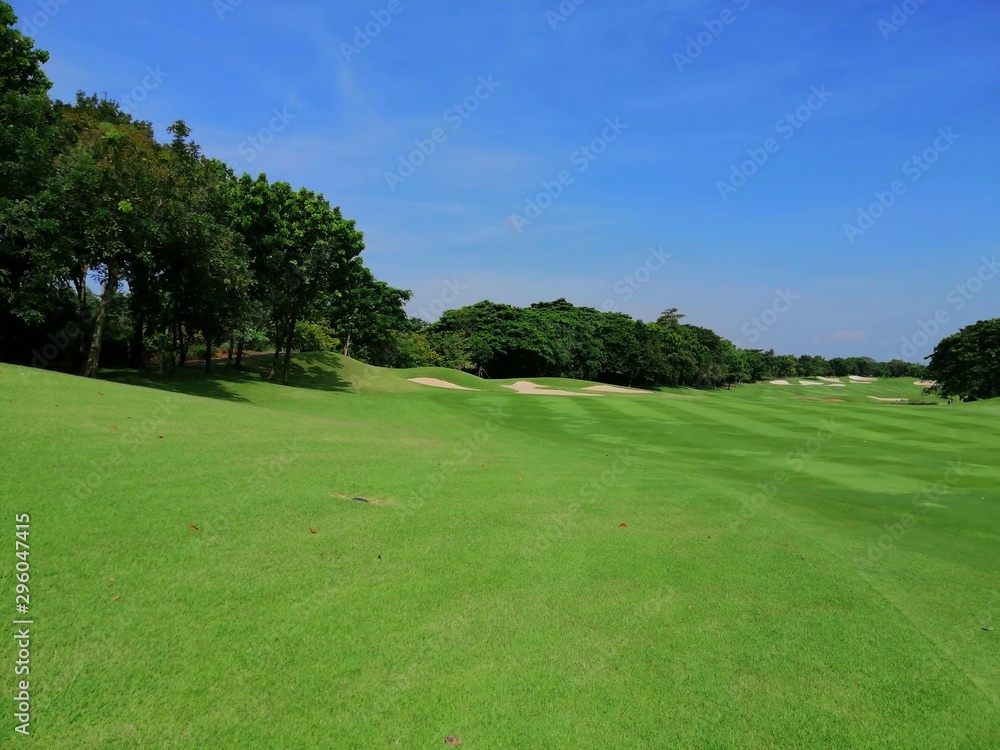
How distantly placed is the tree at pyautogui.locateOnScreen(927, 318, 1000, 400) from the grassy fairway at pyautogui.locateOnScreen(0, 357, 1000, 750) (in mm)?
67984

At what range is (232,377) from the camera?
29781 millimetres

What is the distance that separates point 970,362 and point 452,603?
81735 millimetres

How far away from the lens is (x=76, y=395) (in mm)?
12047

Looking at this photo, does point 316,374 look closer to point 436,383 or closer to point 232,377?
point 232,377

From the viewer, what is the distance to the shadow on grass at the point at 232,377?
918 inches

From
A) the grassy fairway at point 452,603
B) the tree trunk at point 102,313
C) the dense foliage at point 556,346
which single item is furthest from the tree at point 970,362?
the tree trunk at point 102,313

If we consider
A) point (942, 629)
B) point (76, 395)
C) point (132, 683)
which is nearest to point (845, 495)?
point (942, 629)

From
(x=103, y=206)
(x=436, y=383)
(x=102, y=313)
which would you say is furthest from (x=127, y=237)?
(x=436, y=383)

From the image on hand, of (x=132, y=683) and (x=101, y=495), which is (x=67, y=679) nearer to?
(x=132, y=683)

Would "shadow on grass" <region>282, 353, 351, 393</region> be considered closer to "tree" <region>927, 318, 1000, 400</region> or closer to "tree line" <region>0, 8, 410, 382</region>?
"tree line" <region>0, 8, 410, 382</region>

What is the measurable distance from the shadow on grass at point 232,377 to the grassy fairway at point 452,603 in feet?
41.7

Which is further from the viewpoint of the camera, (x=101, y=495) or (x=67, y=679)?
(x=101, y=495)

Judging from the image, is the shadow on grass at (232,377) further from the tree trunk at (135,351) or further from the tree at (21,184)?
the tree at (21,184)

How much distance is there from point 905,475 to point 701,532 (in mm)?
12043
